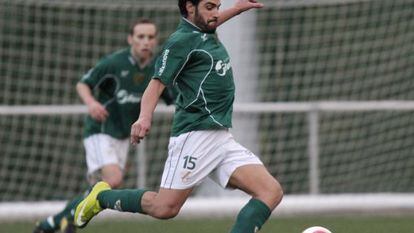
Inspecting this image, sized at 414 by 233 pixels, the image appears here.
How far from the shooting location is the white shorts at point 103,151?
9.18 metres

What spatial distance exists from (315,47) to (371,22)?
2.27ft

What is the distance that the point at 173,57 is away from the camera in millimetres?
6648

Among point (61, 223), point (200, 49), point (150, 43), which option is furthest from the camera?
point (150, 43)

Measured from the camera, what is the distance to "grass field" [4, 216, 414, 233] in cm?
922

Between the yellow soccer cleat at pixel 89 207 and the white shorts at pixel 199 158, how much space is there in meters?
0.55

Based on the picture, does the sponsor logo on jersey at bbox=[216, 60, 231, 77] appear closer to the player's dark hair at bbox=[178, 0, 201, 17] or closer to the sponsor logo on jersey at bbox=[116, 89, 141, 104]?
the player's dark hair at bbox=[178, 0, 201, 17]

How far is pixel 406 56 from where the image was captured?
40.9ft

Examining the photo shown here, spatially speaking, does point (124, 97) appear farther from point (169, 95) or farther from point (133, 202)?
point (133, 202)

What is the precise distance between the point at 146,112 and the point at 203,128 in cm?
38

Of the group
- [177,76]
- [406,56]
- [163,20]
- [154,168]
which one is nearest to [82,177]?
[154,168]

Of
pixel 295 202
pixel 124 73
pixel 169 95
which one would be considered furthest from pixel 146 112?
pixel 295 202

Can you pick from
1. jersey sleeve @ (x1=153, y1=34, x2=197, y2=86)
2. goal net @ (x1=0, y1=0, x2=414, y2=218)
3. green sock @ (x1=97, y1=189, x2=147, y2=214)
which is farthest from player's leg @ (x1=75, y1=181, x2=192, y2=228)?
goal net @ (x1=0, y1=0, x2=414, y2=218)

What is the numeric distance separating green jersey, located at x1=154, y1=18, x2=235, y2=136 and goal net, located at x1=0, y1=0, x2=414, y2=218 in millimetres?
5068

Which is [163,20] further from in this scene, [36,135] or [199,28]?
[199,28]
